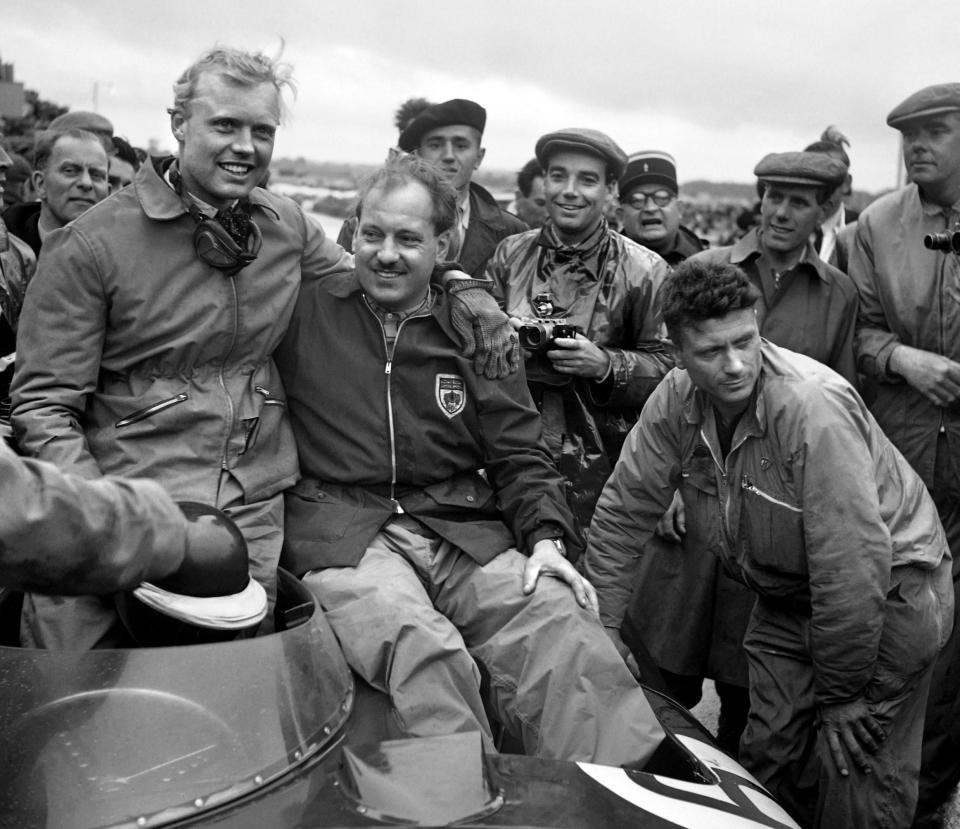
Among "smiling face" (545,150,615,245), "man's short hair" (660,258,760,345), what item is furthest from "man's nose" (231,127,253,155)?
"smiling face" (545,150,615,245)

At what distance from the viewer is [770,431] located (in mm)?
3430

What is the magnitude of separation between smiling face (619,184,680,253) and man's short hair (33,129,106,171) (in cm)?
289

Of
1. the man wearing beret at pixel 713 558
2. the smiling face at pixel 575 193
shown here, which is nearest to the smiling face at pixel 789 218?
the man wearing beret at pixel 713 558

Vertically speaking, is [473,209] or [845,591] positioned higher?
[473,209]

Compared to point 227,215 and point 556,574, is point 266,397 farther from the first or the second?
point 556,574

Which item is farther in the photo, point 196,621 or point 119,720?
point 196,621

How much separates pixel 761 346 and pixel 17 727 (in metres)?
2.40

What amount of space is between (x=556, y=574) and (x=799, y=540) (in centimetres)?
89

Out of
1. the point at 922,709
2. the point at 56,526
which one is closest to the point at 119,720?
the point at 56,526

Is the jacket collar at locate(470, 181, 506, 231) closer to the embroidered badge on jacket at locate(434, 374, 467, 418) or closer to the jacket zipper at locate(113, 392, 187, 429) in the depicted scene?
the embroidered badge on jacket at locate(434, 374, 467, 418)

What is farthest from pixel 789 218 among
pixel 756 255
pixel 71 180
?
pixel 71 180

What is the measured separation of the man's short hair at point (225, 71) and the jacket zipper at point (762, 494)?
6.13ft

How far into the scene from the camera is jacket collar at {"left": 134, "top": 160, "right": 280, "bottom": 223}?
3.07m

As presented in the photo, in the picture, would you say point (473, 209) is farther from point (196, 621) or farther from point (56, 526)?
point (56, 526)
